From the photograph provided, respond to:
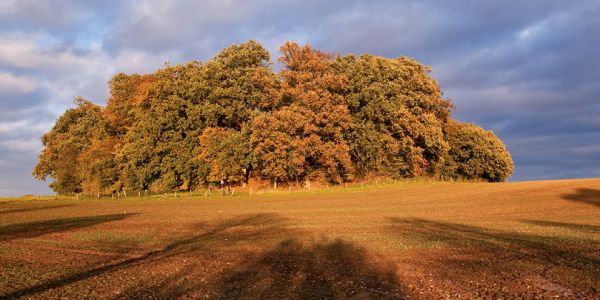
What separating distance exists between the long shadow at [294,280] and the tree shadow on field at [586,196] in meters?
29.2

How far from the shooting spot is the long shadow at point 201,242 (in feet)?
38.7

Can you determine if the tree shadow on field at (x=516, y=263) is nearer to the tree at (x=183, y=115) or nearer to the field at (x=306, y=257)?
the field at (x=306, y=257)

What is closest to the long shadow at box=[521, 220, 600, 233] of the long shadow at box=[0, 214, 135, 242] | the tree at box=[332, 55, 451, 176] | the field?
the field

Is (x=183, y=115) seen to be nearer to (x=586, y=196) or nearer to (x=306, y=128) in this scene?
(x=306, y=128)

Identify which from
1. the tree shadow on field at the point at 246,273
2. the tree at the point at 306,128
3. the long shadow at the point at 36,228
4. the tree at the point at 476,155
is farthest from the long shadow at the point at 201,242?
the tree at the point at 476,155

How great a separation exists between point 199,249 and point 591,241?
15119mm

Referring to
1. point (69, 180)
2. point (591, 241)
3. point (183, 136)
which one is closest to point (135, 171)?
point (183, 136)

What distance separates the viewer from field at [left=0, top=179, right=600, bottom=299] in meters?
10.9

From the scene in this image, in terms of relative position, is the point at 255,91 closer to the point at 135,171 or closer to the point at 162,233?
the point at 135,171

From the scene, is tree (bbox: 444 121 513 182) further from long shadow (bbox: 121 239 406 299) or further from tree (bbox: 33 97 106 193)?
long shadow (bbox: 121 239 406 299)

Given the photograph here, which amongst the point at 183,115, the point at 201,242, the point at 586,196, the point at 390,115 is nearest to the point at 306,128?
the point at 390,115

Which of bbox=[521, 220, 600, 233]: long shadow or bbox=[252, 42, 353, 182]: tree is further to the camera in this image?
bbox=[252, 42, 353, 182]: tree

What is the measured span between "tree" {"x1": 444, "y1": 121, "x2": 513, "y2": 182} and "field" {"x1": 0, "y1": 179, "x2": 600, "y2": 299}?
140 ft

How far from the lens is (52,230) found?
24094mm
